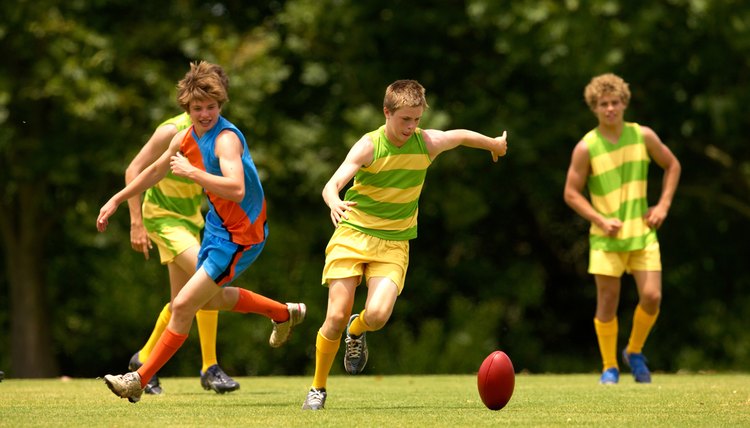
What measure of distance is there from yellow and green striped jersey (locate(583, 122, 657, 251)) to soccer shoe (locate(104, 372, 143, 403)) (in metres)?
4.20

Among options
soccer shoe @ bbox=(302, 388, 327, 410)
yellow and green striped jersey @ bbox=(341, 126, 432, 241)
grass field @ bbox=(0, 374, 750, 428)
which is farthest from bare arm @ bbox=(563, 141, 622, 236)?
soccer shoe @ bbox=(302, 388, 327, 410)

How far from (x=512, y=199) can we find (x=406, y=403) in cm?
1005

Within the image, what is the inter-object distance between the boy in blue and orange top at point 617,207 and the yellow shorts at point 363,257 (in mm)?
2767

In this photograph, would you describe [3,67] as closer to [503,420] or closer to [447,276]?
[447,276]

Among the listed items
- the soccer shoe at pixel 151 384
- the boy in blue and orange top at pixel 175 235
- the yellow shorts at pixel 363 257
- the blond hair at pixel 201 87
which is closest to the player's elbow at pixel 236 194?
the blond hair at pixel 201 87

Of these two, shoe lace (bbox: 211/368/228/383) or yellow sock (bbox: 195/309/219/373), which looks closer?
shoe lace (bbox: 211/368/228/383)

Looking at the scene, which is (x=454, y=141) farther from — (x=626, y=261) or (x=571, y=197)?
(x=626, y=261)

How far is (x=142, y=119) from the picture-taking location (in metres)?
15.1

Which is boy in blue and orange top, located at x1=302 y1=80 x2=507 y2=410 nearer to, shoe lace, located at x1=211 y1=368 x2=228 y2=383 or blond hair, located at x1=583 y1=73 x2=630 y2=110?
shoe lace, located at x1=211 y1=368 x2=228 y2=383

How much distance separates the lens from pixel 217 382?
8.90m

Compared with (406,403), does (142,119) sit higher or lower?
higher

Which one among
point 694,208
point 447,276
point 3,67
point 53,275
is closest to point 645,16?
point 694,208

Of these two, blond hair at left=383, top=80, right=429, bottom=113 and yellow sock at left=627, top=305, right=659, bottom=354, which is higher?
blond hair at left=383, top=80, right=429, bottom=113

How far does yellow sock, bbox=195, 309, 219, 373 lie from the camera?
9023mm
